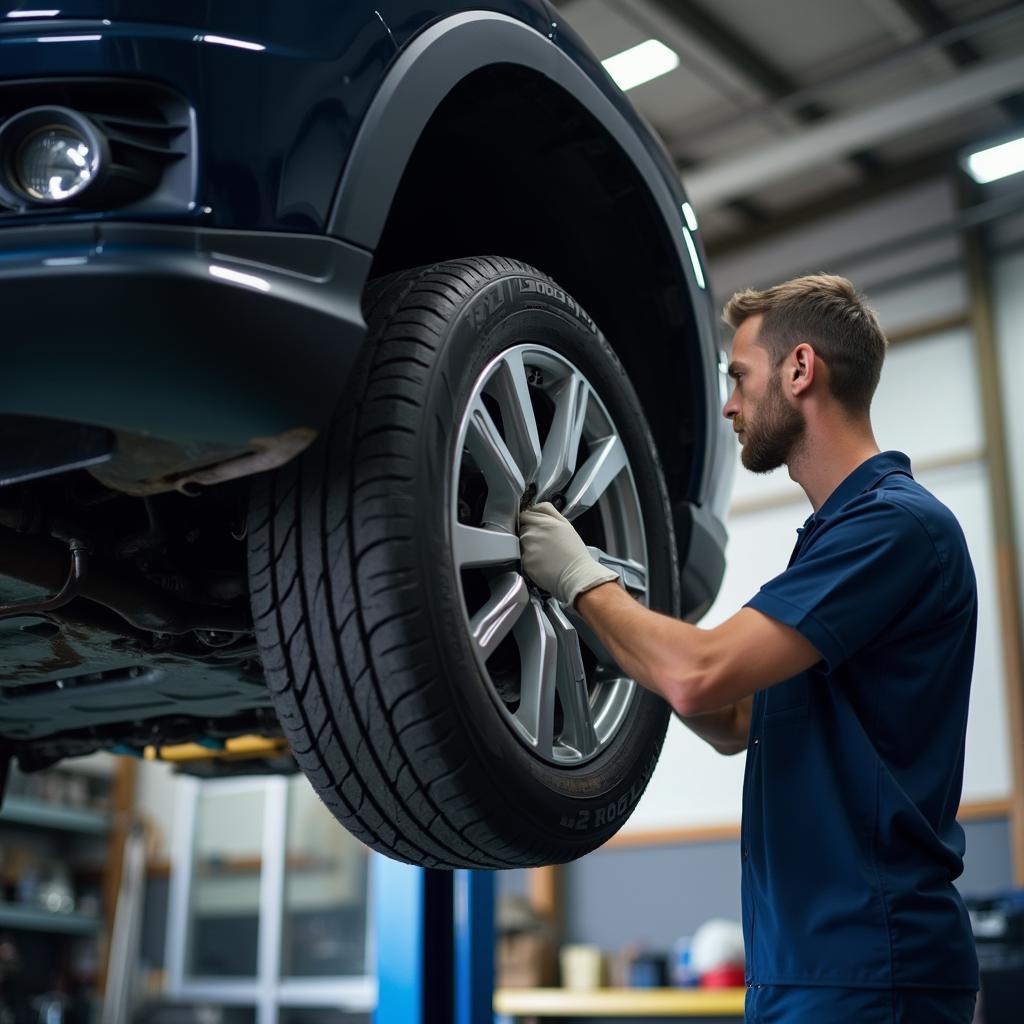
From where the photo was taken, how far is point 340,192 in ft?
3.49

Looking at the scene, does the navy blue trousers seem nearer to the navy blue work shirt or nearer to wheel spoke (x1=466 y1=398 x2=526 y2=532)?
the navy blue work shirt

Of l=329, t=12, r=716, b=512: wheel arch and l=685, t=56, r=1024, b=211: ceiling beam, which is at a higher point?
l=685, t=56, r=1024, b=211: ceiling beam

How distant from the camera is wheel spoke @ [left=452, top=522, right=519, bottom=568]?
1215 millimetres

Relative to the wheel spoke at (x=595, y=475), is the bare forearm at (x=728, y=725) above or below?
below

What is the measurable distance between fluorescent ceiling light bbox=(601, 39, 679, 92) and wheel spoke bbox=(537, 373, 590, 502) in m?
5.17

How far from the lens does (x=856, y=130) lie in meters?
6.48

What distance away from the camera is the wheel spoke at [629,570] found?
4.87 ft

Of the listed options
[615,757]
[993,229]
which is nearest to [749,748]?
[615,757]

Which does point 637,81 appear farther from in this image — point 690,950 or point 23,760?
point 23,760

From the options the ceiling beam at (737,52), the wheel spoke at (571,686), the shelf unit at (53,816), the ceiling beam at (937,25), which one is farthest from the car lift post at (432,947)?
the shelf unit at (53,816)

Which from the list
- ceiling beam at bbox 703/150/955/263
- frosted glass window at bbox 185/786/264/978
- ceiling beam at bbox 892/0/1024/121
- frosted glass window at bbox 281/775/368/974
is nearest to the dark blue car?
ceiling beam at bbox 892/0/1024/121

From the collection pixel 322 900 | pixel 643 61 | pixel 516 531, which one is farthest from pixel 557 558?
pixel 322 900

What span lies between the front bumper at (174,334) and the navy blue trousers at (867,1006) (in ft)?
2.52

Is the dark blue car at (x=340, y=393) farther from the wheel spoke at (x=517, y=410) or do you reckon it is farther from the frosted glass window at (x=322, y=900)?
the frosted glass window at (x=322, y=900)
